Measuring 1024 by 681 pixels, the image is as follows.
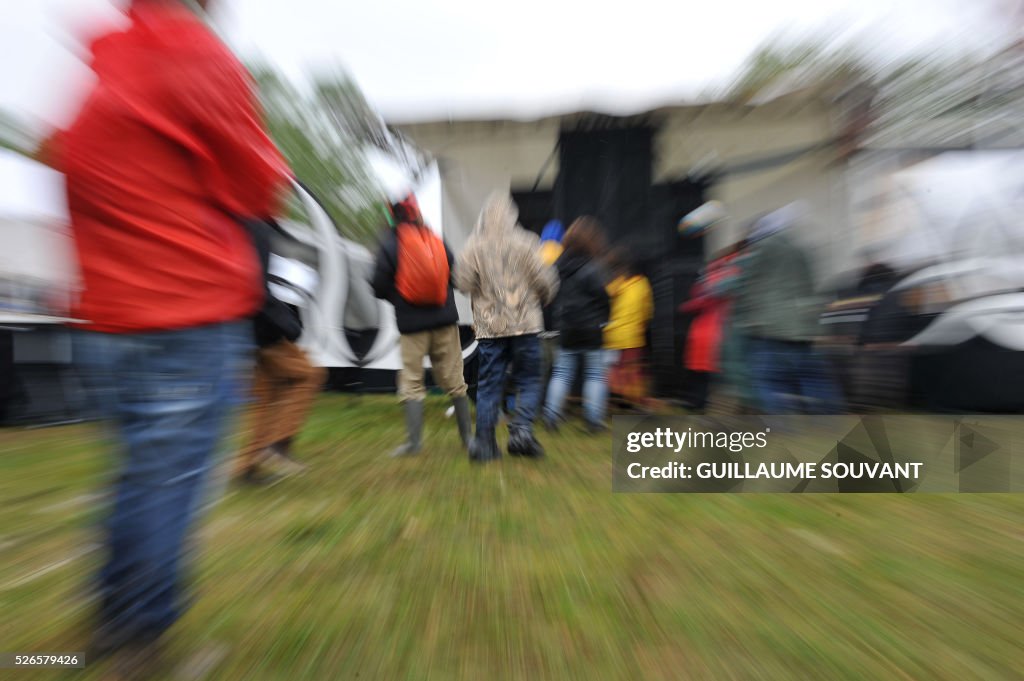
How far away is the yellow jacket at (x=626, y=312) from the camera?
15.5ft

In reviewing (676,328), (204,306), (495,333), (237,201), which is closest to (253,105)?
(237,201)

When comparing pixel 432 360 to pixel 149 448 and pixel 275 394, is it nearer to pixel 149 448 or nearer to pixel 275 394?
pixel 275 394

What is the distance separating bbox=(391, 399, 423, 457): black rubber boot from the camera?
364cm

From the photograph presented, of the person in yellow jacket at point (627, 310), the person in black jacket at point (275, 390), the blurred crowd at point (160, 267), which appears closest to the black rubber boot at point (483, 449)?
the person in black jacket at point (275, 390)

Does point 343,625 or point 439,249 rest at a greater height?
point 439,249

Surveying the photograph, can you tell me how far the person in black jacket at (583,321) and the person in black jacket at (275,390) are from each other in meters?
2.06

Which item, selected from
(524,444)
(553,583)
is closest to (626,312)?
(524,444)

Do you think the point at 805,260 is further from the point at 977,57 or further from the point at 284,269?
the point at 284,269

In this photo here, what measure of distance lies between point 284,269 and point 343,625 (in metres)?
2.57

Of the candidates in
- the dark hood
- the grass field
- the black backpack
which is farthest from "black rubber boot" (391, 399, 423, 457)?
the dark hood

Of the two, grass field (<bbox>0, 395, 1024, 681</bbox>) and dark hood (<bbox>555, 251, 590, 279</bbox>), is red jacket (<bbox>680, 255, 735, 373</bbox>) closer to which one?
dark hood (<bbox>555, 251, 590, 279</bbox>)

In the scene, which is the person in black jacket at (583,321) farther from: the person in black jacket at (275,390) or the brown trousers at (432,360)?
the person in black jacket at (275,390)

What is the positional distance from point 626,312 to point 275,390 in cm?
286

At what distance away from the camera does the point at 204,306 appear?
1.27 metres
